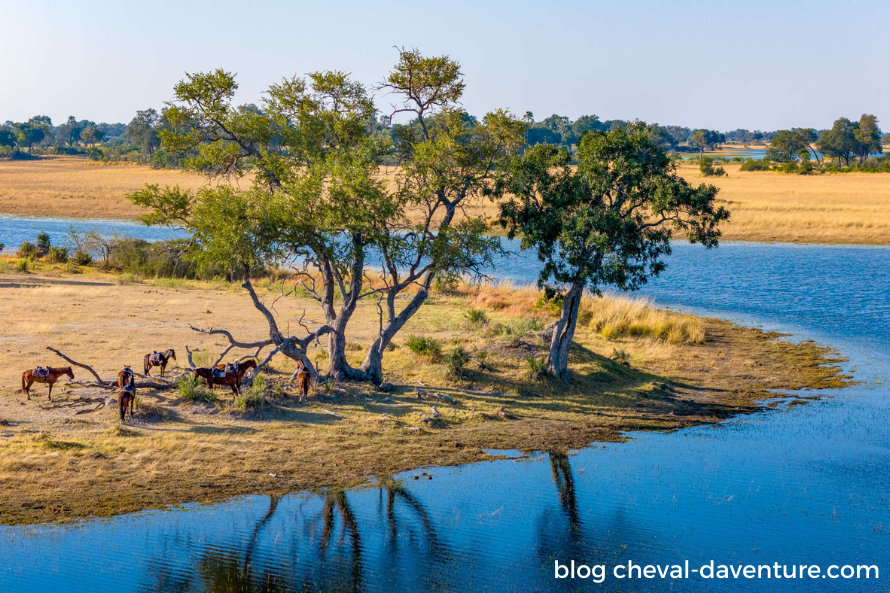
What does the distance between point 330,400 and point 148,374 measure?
425 cm

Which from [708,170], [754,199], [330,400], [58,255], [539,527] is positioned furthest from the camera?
[708,170]

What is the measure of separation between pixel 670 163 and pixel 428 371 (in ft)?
26.3

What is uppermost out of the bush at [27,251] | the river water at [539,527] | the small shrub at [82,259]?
the bush at [27,251]

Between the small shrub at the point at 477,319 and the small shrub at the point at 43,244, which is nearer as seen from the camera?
the small shrub at the point at 477,319

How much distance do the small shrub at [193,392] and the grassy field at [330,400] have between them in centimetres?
11

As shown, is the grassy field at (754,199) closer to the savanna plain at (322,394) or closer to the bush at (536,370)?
the savanna plain at (322,394)

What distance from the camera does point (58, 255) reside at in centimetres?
4138

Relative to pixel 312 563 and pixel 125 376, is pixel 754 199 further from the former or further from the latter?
pixel 312 563

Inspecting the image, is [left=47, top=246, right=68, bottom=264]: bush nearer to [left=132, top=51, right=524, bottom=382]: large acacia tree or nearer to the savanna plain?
the savanna plain

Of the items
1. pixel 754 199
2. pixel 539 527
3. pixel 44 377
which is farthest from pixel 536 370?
pixel 754 199

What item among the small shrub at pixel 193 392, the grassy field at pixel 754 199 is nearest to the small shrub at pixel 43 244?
the grassy field at pixel 754 199

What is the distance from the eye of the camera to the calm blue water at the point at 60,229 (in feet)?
185

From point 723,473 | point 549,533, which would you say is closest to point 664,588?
point 549,533

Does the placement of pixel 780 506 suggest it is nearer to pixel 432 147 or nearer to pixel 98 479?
pixel 432 147
